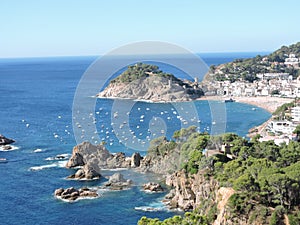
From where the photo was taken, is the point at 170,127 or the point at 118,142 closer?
the point at 118,142

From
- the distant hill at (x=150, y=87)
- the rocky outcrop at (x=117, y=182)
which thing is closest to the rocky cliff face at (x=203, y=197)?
the rocky outcrop at (x=117, y=182)

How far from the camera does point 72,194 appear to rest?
25.4m

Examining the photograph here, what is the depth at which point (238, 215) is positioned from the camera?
18.5 metres

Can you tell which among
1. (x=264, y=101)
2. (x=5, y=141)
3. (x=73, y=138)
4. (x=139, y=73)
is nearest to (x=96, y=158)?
(x=73, y=138)

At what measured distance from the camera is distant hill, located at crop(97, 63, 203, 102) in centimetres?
6606

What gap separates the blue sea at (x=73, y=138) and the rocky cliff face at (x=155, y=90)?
3186 mm

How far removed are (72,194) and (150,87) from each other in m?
44.5

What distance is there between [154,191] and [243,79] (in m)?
57.4

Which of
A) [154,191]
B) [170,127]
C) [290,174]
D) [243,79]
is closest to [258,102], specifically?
[243,79]

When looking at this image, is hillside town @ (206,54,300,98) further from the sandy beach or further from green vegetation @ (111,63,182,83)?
green vegetation @ (111,63,182,83)

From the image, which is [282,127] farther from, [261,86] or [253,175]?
[261,86]

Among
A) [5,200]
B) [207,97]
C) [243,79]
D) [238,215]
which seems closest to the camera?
[238,215]

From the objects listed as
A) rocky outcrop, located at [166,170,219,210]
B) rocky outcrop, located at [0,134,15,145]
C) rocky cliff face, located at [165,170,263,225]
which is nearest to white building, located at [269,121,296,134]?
rocky cliff face, located at [165,170,263,225]

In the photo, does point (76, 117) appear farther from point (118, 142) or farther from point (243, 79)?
point (243, 79)
